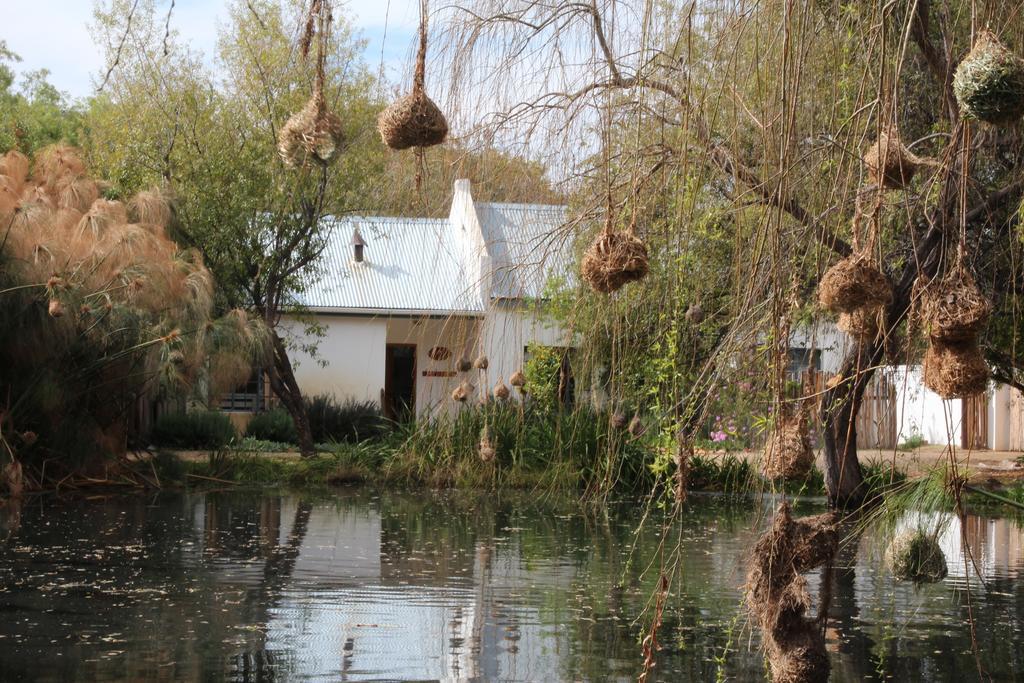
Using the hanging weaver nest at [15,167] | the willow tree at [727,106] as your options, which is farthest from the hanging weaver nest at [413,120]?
the hanging weaver nest at [15,167]

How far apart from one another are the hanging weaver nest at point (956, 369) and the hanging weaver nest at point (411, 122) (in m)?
1.69

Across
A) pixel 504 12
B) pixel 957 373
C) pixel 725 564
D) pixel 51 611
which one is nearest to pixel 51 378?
pixel 51 611

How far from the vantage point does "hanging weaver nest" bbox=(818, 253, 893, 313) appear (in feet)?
11.5

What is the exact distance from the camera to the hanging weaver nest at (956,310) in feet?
11.5

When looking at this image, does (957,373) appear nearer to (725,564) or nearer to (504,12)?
(504,12)

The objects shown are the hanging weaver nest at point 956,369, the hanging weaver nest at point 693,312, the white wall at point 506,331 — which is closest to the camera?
the hanging weaver nest at point 956,369

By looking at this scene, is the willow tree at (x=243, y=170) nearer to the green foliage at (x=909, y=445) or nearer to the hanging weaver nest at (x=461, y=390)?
the green foliage at (x=909, y=445)

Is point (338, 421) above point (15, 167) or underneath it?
underneath

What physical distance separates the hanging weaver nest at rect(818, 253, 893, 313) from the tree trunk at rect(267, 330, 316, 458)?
17.6 metres

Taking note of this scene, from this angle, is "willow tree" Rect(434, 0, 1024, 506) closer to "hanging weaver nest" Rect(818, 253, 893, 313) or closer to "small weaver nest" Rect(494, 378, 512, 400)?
"hanging weaver nest" Rect(818, 253, 893, 313)

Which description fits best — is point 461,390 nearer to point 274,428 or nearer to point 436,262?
point 436,262

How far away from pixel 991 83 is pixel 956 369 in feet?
2.92

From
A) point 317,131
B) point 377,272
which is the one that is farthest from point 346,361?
point 317,131

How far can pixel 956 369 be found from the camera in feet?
11.9
